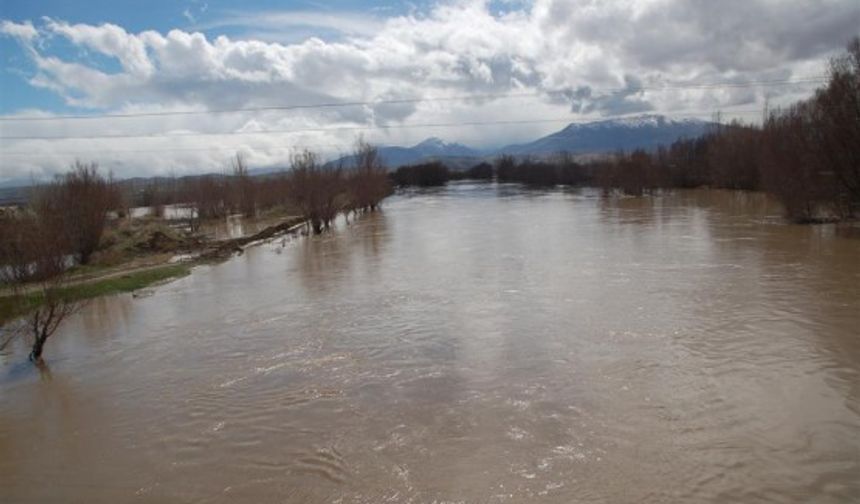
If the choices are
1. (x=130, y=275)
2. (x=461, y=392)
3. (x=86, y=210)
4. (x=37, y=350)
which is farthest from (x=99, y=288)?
(x=461, y=392)

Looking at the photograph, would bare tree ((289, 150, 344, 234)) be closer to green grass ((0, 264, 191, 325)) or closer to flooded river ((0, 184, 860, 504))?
green grass ((0, 264, 191, 325))

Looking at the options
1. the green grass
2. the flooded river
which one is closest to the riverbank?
the green grass

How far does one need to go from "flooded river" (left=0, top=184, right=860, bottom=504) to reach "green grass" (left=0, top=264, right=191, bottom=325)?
89 cm

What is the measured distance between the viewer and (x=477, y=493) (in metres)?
6.27

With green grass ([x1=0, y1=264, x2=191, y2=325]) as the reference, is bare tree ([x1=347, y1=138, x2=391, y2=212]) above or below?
above

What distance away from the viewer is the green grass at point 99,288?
1573cm

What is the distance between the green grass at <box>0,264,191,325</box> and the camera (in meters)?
15.7

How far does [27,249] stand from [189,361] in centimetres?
838

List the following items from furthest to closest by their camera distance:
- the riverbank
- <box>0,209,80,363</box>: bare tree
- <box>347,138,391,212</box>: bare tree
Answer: <box>347,138,391,212</box>: bare tree < the riverbank < <box>0,209,80,363</box>: bare tree

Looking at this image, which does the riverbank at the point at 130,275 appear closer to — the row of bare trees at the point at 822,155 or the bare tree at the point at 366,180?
the bare tree at the point at 366,180

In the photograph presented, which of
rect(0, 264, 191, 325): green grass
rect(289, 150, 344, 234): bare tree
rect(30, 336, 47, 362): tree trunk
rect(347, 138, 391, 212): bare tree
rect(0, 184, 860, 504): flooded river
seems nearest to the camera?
rect(0, 184, 860, 504): flooded river

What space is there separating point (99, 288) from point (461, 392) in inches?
587

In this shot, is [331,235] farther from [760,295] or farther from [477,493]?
[477,493]

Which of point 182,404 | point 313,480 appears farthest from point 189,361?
point 313,480
